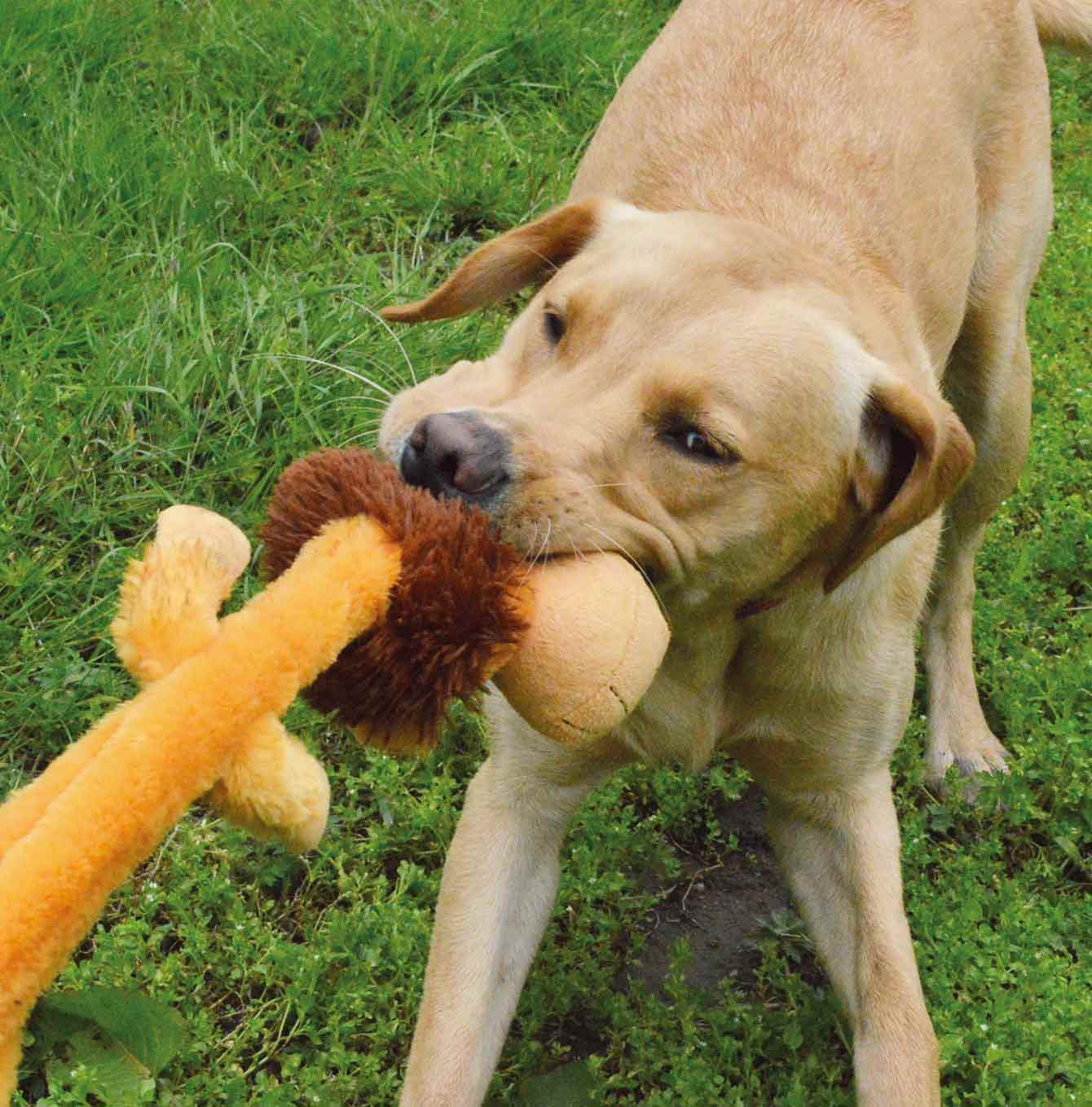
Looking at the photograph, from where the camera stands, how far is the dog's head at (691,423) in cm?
240

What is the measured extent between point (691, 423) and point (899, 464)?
558 millimetres

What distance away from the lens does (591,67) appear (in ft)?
19.2

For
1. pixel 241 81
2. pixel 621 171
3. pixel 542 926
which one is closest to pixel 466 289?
pixel 621 171

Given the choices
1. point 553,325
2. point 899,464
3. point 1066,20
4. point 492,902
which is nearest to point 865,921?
point 492,902

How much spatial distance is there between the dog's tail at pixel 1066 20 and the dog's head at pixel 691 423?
240 cm

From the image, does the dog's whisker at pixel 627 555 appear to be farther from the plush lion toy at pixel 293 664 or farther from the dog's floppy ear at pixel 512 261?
the dog's floppy ear at pixel 512 261

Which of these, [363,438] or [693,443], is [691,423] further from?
[363,438]

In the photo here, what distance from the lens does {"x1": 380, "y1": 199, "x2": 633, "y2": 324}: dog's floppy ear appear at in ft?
10.2

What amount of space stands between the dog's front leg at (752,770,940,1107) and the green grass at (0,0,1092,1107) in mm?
243

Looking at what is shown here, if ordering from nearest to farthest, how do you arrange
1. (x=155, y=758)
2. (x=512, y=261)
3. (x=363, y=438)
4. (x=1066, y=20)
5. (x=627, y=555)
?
(x=155, y=758)
(x=627, y=555)
(x=512, y=261)
(x=363, y=438)
(x=1066, y=20)

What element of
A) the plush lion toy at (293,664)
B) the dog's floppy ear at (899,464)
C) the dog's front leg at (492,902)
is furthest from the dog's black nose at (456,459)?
the dog's front leg at (492,902)

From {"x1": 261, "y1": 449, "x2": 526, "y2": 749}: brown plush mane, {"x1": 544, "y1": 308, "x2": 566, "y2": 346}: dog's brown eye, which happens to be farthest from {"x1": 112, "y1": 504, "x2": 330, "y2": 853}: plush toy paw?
{"x1": 544, "y1": 308, "x2": 566, "y2": 346}: dog's brown eye

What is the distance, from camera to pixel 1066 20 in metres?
4.84

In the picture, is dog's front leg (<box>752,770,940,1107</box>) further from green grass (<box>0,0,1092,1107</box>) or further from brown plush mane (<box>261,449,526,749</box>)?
brown plush mane (<box>261,449,526,749</box>)
